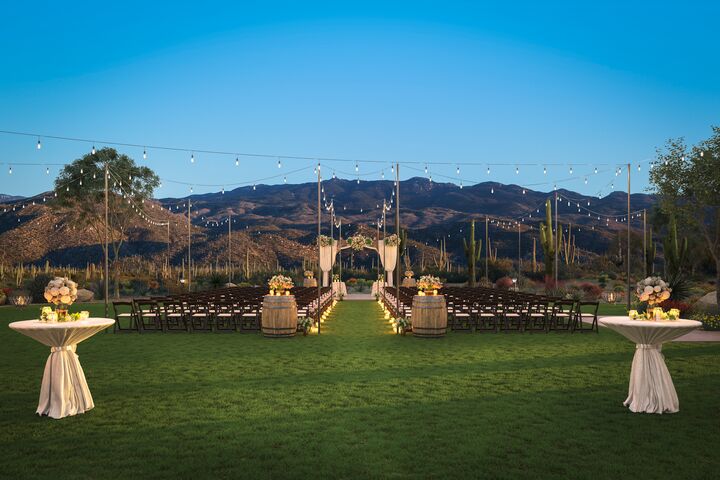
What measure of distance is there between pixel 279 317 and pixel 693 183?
51.0 feet

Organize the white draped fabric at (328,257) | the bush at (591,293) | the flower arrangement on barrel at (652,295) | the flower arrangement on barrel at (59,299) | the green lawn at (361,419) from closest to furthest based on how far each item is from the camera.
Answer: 1. the green lawn at (361,419)
2. the flower arrangement on barrel at (59,299)
3. the flower arrangement on barrel at (652,295)
4. the bush at (591,293)
5. the white draped fabric at (328,257)

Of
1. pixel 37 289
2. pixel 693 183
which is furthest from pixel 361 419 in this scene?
pixel 37 289

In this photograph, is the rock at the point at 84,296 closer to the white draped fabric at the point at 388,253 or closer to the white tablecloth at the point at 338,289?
the white tablecloth at the point at 338,289

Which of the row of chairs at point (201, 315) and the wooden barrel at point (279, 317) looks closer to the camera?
the wooden barrel at point (279, 317)

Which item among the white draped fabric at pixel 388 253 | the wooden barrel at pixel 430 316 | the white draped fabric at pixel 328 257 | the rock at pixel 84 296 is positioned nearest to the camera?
the wooden barrel at pixel 430 316

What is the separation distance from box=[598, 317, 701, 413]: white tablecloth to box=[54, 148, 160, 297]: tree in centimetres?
4083

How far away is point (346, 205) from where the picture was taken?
166375 millimetres

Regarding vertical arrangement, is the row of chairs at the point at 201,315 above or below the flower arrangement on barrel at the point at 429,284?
below

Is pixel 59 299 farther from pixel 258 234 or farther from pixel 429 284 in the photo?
pixel 258 234

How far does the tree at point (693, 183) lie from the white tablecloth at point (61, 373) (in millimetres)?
20500

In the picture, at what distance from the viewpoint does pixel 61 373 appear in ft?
23.9

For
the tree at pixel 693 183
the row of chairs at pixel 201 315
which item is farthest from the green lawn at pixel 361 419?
the tree at pixel 693 183

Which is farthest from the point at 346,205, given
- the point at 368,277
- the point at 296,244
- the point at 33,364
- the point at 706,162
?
the point at 33,364

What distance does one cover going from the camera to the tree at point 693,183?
21.8 meters
